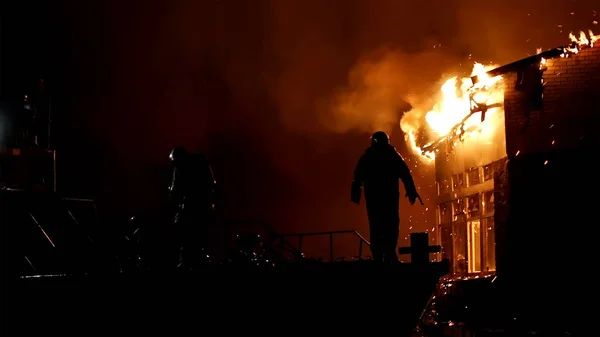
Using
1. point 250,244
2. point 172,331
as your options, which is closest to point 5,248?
point 172,331

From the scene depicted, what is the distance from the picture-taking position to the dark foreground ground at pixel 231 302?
1135 cm

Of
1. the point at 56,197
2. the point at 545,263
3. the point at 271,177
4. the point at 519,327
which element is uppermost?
the point at 271,177

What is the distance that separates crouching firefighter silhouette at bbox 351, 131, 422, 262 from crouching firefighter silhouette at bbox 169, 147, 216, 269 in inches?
96.6

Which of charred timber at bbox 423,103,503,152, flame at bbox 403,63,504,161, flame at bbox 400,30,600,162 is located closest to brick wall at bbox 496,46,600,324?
flame at bbox 400,30,600,162

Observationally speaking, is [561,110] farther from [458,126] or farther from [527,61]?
[458,126]

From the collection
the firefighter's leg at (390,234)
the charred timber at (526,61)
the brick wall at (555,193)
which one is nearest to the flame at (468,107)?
the charred timber at (526,61)

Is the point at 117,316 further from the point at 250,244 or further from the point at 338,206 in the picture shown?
the point at 338,206

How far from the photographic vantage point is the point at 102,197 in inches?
1070

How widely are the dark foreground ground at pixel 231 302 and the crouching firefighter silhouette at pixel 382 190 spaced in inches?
14.9

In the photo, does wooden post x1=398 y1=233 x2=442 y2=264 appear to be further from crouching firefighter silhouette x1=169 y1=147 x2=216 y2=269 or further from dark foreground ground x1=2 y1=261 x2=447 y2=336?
crouching firefighter silhouette x1=169 y1=147 x2=216 y2=269

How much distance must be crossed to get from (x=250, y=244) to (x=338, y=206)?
668 inches

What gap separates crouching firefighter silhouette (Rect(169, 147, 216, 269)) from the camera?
40.5 feet

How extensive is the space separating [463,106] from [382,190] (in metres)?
9.78

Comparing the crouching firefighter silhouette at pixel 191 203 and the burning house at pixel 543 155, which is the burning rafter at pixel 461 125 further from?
the crouching firefighter silhouette at pixel 191 203
